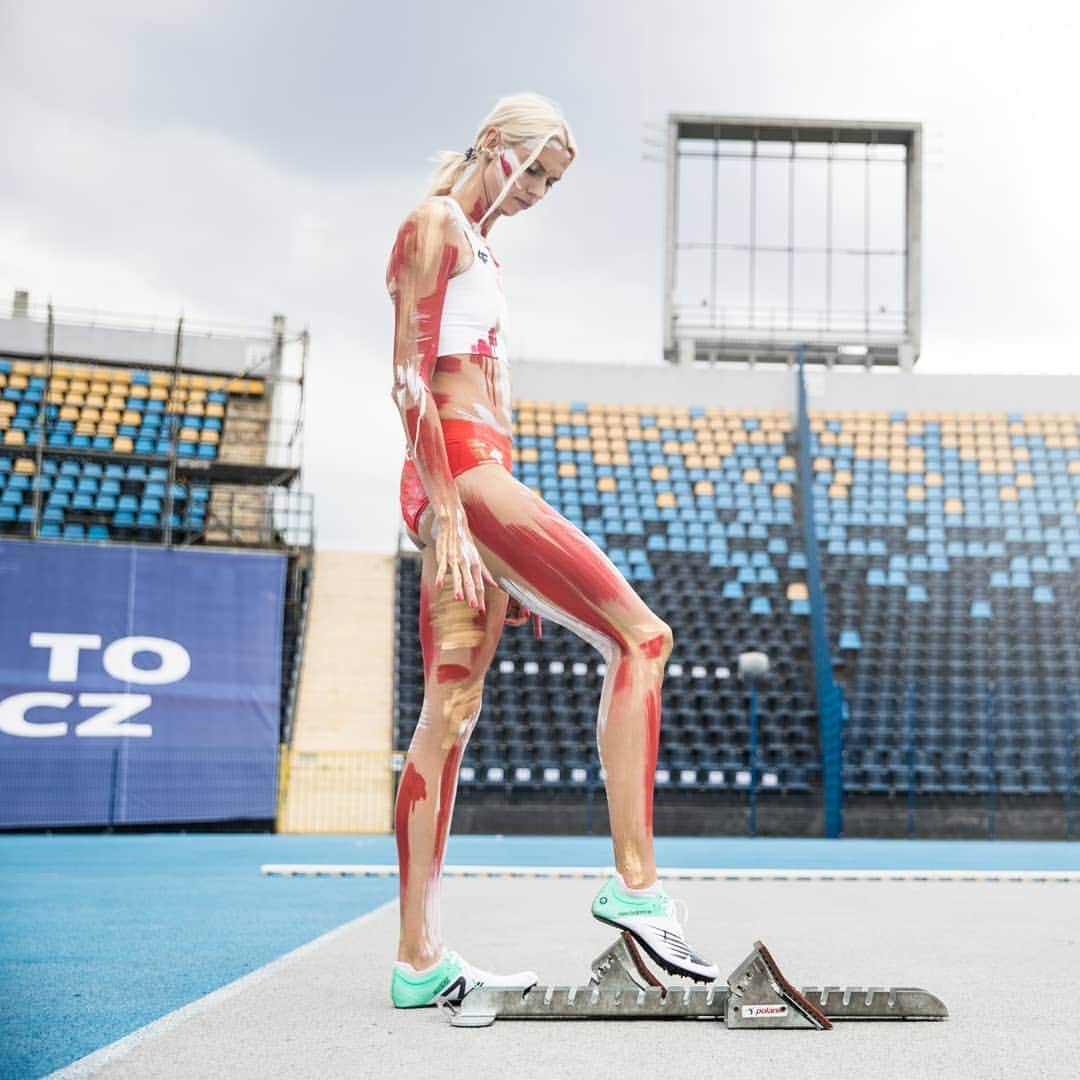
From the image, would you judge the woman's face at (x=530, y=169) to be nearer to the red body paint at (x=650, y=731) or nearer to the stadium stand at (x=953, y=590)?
the red body paint at (x=650, y=731)

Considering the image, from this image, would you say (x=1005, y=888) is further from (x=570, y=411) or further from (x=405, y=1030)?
(x=570, y=411)

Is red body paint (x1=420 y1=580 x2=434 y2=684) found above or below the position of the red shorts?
below

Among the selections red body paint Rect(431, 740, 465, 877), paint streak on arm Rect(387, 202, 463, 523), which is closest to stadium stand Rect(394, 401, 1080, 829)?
red body paint Rect(431, 740, 465, 877)

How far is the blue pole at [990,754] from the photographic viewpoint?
18.2m

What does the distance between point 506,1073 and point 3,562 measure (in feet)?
55.8

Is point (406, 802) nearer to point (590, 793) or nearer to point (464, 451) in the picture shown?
point (464, 451)

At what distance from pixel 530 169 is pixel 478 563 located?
3.27ft

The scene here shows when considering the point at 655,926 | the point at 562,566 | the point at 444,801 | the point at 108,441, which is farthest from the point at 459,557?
the point at 108,441

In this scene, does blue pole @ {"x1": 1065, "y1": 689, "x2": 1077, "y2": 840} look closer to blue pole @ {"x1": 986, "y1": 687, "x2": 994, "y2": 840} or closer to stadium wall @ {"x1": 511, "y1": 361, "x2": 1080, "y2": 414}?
blue pole @ {"x1": 986, "y1": 687, "x2": 994, "y2": 840}

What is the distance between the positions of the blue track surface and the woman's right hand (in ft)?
3.87

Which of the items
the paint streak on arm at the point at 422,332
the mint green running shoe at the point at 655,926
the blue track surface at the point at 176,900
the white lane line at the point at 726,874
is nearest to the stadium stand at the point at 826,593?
the blue track surface at the point at 176,900

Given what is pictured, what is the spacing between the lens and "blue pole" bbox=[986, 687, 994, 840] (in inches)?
716

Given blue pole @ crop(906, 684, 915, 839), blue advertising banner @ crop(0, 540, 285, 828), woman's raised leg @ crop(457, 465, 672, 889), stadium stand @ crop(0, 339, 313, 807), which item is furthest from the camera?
stadium stand @ crop(0, 339, 313, 807)

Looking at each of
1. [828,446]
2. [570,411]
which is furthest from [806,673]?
[570,411]
